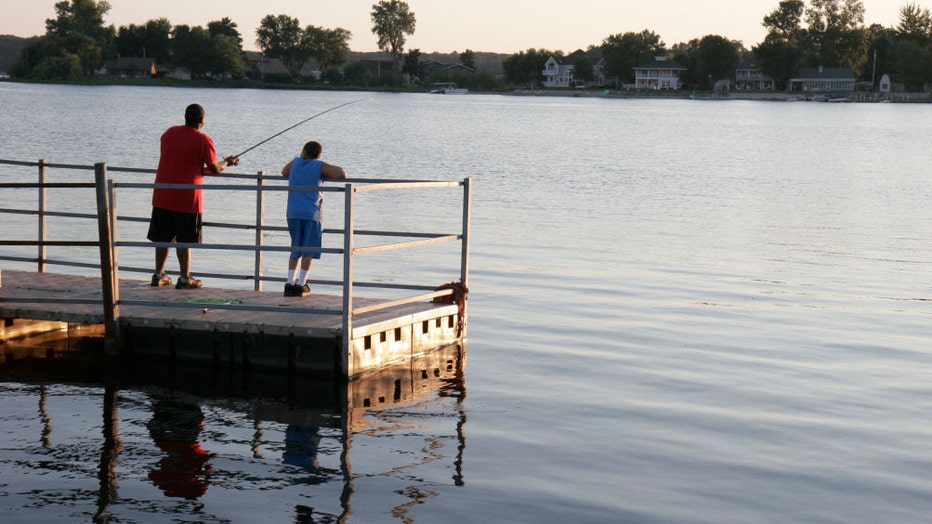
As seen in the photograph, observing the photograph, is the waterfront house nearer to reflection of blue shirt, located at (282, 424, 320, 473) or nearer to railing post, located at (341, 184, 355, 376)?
railing post, located at (341, 184, 355, 376)

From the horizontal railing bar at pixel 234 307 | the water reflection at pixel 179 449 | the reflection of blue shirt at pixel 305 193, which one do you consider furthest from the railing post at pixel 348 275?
the water reflection at pixel 179 449

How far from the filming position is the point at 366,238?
2341 centimetres

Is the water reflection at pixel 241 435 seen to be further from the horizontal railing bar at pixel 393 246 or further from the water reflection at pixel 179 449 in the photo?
the horizontal railing bar at pixel 393 246

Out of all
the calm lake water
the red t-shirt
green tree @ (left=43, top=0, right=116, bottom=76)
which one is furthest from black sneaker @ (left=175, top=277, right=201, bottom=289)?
green tree @ (left=43, top=0, right=116, bottom=76)

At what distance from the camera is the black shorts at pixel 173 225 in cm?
1130

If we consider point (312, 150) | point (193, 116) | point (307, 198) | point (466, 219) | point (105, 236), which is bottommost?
point (105, 236)

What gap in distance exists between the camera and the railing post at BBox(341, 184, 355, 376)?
31.8ft

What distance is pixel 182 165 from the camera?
1120cm

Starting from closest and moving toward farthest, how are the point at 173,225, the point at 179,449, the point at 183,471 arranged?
the point at 183,471 → the point at 179,449 → the point at 173,225

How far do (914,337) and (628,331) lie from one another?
3.40 m

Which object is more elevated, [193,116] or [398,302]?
[193,116]

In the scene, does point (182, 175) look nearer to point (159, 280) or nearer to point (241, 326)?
point (159, 280)

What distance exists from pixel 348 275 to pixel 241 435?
1704mm

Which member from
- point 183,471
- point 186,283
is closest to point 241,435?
point 183,471
